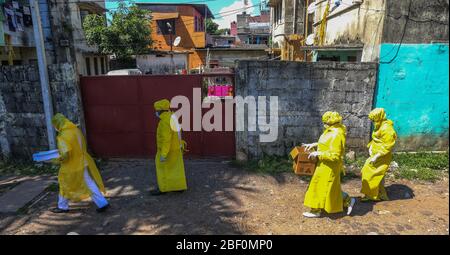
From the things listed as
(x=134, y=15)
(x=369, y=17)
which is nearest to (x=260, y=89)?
(x=369, y=17)

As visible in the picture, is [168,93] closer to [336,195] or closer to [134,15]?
[336,195]

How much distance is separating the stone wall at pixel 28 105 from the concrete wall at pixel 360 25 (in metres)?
6.40

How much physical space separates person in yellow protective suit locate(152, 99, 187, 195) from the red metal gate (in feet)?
5.70

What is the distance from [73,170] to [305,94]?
14.5 feet

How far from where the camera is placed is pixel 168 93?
6707 mm

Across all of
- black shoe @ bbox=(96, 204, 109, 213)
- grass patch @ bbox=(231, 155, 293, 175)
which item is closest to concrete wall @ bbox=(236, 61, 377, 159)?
grass patch @ bbox=(231, 155, 293, 175)

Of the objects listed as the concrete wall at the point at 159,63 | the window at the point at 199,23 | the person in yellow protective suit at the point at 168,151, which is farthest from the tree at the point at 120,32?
the person in yellow protective suit at the point at 168,151

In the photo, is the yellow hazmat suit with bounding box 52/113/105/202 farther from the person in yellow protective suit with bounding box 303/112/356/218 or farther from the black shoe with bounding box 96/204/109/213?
the person in yellow protective suit with bounding box 303/112/356/218

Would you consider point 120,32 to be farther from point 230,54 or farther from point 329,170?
point 329,170

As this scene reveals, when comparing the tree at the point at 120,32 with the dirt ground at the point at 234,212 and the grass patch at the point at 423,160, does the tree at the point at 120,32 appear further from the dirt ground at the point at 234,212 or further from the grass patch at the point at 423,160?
the grass patch at the point at 423,160

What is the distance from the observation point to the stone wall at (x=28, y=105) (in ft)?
21.8

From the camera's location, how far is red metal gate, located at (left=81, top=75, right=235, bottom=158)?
669 cm

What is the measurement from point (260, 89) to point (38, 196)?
4.42 meters

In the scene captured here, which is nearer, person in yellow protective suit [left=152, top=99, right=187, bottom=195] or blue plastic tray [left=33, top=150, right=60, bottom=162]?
blue plastic tray [left=33, top=150, right=60, bottom=162]
